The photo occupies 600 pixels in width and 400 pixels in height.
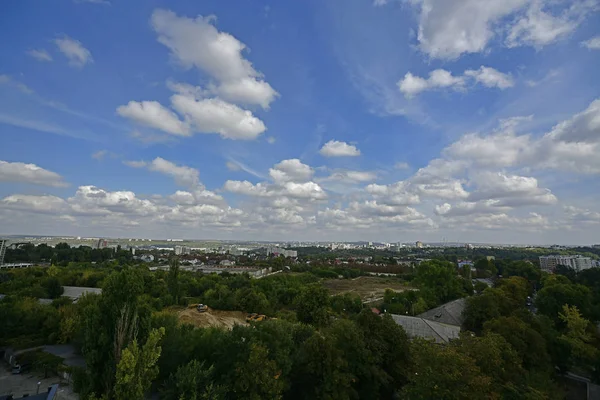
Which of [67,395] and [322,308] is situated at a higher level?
[322,308]

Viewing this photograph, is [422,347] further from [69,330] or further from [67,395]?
[69,330]

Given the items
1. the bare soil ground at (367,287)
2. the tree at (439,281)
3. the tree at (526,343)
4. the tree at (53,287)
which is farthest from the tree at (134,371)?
the bare soil ground at (367,287)

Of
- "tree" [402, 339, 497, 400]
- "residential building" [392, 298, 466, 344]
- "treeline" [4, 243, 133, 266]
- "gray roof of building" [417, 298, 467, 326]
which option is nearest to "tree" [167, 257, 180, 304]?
"residential building" [392, 298, 466, 344]

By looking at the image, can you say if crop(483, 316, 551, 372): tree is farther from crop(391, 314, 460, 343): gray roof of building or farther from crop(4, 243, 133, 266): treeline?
crop(4, 243, 133, 266): treeline

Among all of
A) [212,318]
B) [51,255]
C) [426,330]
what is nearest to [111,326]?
[426,330]

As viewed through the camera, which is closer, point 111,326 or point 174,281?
point 111,326

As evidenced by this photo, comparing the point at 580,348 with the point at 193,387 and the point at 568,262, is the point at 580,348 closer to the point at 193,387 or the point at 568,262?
the point at 193,387

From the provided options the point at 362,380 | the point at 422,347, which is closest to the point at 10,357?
the point at 362,380
